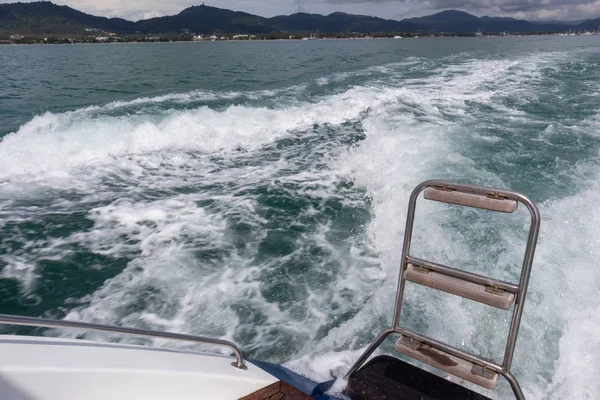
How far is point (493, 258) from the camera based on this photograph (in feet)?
15.4

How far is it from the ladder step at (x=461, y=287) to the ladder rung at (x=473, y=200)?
0.39 metres

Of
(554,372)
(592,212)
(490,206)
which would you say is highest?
(490,206)

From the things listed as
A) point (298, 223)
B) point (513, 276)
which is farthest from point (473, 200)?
point (298, 223)

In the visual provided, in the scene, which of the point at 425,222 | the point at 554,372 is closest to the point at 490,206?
the point at 554,372

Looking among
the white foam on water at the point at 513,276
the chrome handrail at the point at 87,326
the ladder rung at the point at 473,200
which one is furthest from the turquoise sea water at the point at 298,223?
the ladder rung at the point at 473,200

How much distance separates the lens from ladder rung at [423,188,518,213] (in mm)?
1852

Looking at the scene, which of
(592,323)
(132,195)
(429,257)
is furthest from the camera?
(132,195)

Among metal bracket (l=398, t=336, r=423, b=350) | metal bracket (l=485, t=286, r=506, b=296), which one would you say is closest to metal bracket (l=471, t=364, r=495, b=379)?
metal bracket (l=398, t=336, r=423, b=350)

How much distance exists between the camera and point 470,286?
199 cm

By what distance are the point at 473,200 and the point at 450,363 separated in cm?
89

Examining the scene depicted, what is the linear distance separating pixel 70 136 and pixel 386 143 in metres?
7.56

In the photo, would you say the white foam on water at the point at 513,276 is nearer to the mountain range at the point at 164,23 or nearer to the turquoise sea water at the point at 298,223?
the turquoise sea water at the point at 298,223

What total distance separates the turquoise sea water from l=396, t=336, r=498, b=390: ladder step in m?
1.17

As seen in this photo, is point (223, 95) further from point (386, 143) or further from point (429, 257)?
point (429, 257)
